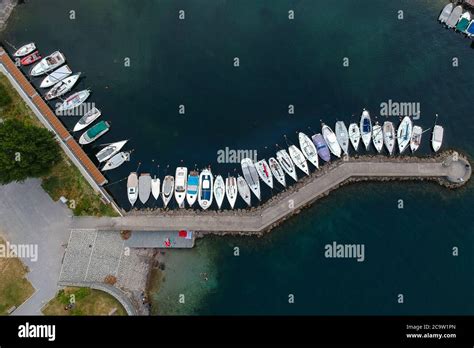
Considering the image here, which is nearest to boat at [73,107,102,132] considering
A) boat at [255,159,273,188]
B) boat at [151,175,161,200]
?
boat at [151,175,161,200]

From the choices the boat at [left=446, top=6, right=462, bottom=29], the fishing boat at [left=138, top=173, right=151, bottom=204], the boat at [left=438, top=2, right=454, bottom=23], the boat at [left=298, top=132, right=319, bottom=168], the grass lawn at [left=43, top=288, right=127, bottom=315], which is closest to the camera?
the grass lawn at [left=43, top=288, right=127, bottom=315]

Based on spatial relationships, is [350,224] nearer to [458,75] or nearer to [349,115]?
[349,115]

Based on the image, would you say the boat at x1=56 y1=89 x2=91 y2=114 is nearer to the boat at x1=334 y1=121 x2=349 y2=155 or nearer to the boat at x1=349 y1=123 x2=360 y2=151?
the boat at x1=334 y1=121 x2=349 y2=155

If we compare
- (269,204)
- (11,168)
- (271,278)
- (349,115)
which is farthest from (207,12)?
(271,278)

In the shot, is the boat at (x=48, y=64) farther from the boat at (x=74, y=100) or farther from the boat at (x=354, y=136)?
the boat at (x=354, y=136)

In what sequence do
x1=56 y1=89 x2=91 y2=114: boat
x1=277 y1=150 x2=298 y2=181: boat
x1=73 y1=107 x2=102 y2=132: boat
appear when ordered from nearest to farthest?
1. x1=277 y1=150 x2=298 y2=181: boat
2. x1=73 y1=107 x2=102 y2=132: boat
3. x1=56 y1=89 x2=91 y2=114: boat

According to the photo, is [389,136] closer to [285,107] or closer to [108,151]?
[285,107]

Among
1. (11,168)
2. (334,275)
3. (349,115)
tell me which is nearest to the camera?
(11,168)
